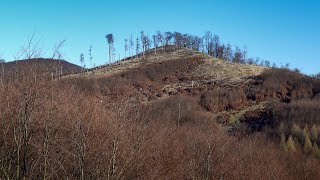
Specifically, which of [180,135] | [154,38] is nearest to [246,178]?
[180,135]

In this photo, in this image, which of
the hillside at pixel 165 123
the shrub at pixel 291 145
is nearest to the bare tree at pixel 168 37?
the hillside at pixel 165 123

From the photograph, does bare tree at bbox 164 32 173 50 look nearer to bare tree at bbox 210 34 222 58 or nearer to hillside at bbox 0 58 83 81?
bare tree at bbox 210 34 222 58

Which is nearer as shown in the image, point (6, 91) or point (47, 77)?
point (47, 77)

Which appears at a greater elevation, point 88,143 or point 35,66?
point 35,66

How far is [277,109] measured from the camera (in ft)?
158

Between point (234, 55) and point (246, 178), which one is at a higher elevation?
point (234, 55)

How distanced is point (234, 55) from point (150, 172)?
86.9 meters

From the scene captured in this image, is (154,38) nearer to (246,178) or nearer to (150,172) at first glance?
(246,178)

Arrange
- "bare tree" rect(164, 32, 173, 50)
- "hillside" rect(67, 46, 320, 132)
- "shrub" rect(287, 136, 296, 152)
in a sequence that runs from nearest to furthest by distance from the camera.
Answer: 1. "shrub" rect(287, 136, 296, 152)
2. "hillside" rect(67, 46, 320, 132)
3. "bare tree" rect(164, 32, 173, 50)

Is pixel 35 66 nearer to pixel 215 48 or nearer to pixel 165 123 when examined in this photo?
pixel 165 123

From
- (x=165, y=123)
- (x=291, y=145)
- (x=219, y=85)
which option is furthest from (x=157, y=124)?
(x=219, y=85)

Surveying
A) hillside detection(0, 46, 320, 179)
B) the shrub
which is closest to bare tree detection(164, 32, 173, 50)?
hillside detection(0, 46, 320, 179)

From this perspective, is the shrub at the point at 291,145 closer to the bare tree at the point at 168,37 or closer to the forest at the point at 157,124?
the forest at the point at 157,124

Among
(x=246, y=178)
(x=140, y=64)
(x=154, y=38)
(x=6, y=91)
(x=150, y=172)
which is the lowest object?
(x=246, y=178)
